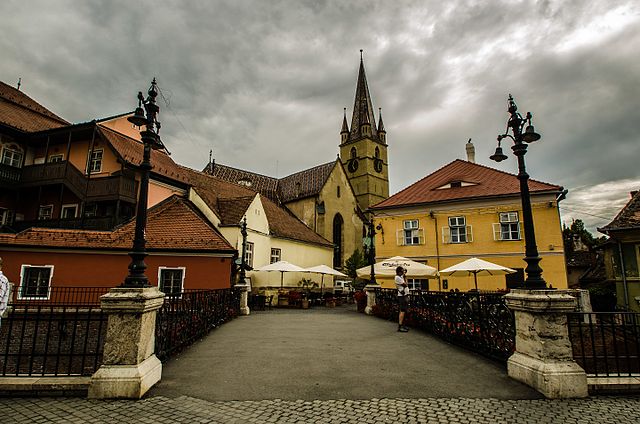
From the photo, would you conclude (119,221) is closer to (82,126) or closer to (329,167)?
(82,126)

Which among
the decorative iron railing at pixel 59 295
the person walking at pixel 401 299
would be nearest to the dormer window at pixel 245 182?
the decorative iron railing at pixel 59 295

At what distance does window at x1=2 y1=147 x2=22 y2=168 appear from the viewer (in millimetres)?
21578

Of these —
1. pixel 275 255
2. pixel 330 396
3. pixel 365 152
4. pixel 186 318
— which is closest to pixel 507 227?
pixel 275 255

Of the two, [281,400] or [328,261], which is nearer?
[281,400]

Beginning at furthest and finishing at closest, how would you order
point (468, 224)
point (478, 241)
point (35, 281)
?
point (468, 224) < point (478, 241) < point (35, 281)

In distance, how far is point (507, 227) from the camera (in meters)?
21.8

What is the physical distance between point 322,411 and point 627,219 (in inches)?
695

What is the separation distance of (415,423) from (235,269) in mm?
17530

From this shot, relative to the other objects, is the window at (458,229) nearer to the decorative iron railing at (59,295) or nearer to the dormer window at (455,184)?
the dormer window at (455,184)

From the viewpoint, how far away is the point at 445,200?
2309cm

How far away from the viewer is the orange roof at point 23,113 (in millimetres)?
22380

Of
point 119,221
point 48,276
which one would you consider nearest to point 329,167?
point 119,221

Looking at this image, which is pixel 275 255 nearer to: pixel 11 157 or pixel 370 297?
pixel 370 297

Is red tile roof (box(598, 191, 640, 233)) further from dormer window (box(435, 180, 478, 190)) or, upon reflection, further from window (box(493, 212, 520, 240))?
dormer window (box(435, 180, 478, 190))
